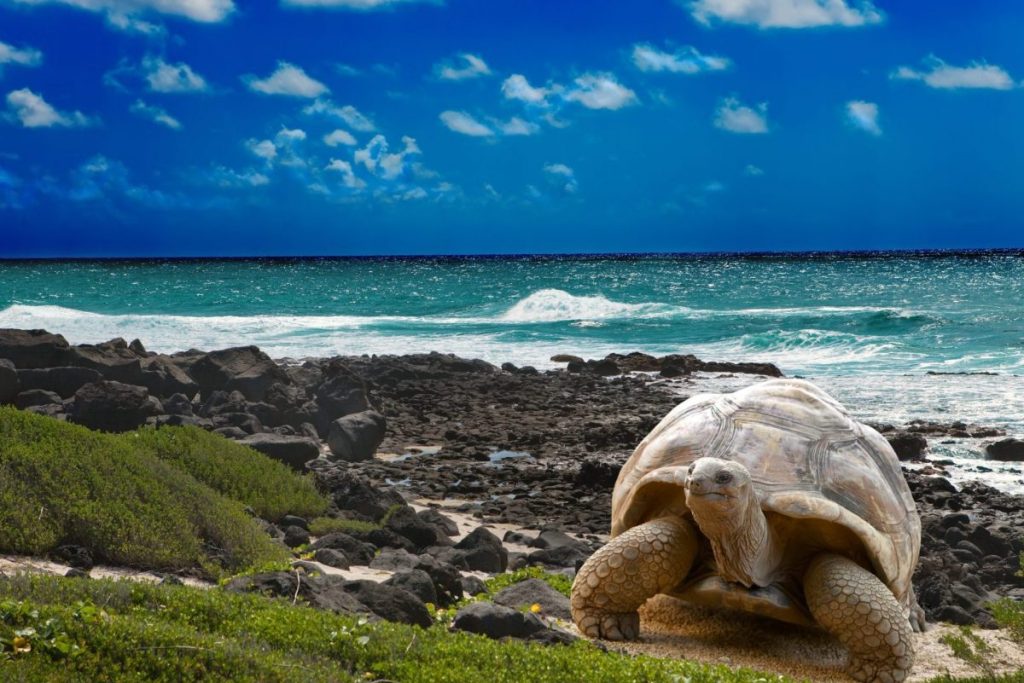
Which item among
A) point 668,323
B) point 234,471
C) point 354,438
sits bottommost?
point 668,323

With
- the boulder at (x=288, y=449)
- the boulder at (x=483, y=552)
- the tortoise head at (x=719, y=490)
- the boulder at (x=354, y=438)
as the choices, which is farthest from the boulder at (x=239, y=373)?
the tortoise head at (x=719, y=490)

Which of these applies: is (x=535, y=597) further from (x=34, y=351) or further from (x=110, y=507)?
(x=34, y=351)

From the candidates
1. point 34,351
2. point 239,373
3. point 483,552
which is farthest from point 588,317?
point 483,552

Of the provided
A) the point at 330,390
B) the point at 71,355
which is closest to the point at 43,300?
the point at 71,355

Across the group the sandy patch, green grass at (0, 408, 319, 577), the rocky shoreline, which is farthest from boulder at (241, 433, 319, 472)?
the sandy patch

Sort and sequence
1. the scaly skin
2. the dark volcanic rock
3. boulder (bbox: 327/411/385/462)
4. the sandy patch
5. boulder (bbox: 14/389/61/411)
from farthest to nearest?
boulder (bbox: 14/389/61/411)
the dark volcanic rock
boulder (bbox: 327/411/385/462)
the sandy patch
the scaly skin

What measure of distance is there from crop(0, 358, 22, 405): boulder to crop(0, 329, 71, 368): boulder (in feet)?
8.39

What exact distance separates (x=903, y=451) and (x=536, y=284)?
58666 millimetres

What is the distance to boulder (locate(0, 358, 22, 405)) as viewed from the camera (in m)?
17.3

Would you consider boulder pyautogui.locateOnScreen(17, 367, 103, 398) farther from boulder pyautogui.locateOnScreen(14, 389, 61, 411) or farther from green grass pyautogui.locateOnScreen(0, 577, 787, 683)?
green grass pyautogui.locateOnScreen(0, 577, 787, 683)

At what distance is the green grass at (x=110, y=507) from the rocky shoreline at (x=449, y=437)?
36.9 inches

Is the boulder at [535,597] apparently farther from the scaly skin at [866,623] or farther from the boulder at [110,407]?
the boulder at [110,407]

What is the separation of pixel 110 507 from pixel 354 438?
276 inches

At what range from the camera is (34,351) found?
2019cm
